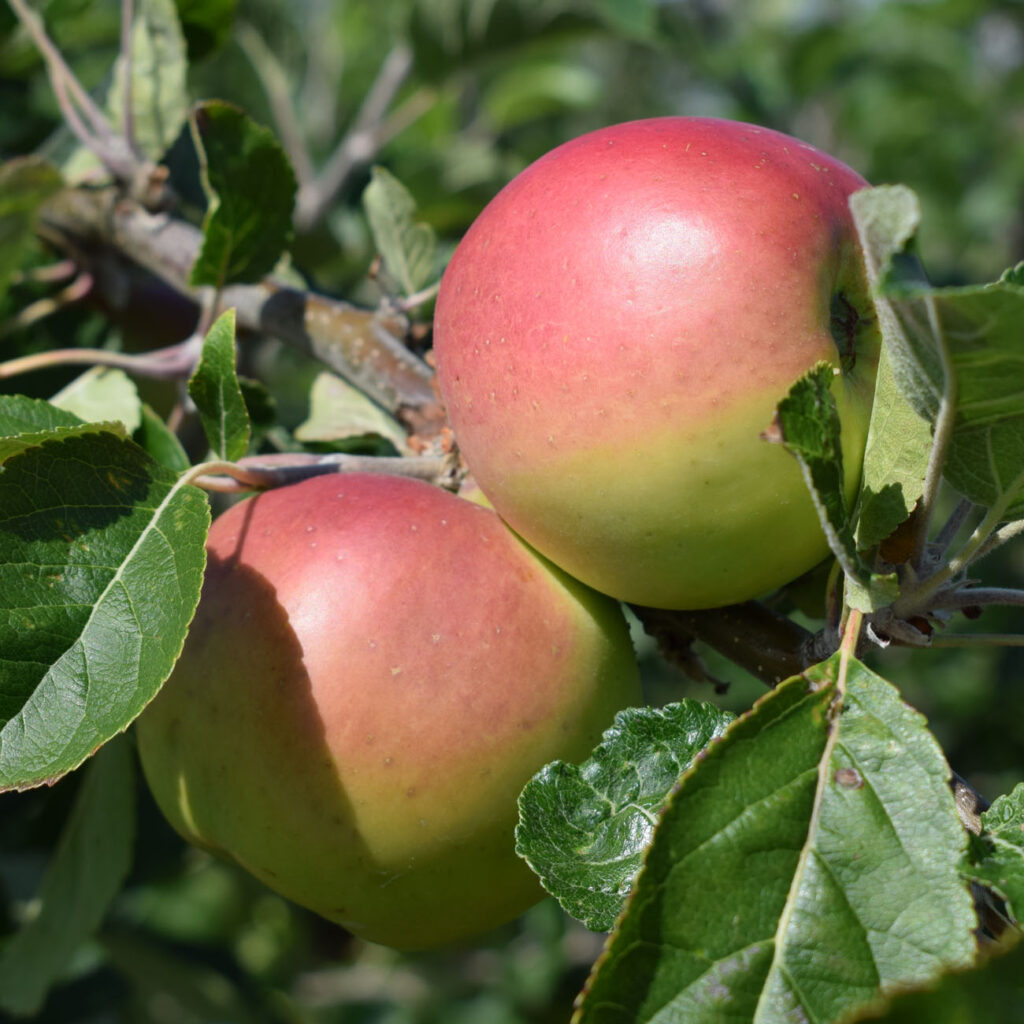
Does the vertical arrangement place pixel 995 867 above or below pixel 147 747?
above

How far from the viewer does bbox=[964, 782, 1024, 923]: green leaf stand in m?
0.56

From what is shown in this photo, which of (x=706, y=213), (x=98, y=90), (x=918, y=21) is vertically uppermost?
(x=706, y=213)

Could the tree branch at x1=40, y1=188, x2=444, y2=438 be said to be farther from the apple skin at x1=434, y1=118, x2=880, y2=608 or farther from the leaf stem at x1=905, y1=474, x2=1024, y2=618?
the leaf stem at x1=905, y1=474, x2=1024, y2=618

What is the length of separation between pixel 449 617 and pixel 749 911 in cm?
28

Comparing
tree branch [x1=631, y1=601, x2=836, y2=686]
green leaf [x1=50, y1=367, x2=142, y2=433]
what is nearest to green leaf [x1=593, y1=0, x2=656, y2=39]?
green leaf [x1=50, y1=367, x2=142, y2=433]

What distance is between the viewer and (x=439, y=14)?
1.73m

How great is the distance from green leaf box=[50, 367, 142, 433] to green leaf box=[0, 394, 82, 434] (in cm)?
19

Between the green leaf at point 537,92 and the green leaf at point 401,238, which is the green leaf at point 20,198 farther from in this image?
the green leaf at point 537,92

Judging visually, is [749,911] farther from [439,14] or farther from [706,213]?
[439,14]

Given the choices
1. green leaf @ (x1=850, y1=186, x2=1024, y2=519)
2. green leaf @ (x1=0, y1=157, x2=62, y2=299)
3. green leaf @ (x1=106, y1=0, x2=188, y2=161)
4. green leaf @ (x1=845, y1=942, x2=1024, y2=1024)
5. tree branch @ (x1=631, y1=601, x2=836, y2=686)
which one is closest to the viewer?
green leaf @ (x1=845, y1=942, x2=1024, y2=1024)

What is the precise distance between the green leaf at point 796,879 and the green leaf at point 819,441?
0.10 metres

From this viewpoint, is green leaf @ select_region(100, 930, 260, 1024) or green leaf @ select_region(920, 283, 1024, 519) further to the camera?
green leaf @ select_region(100, 930, 260, 1024)

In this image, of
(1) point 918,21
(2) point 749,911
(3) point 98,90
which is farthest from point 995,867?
(1) point 918,21

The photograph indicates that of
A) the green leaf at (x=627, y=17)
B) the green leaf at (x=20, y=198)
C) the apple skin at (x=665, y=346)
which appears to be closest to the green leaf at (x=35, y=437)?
the apple skin at (x=665, y=346)
